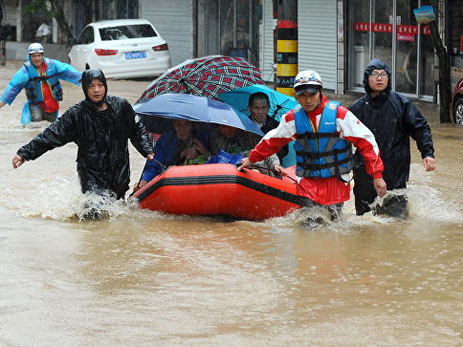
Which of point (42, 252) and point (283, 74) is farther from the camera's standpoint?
point (283, 74)

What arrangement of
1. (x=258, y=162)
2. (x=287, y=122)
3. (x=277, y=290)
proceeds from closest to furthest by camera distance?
(x=277, y=290) < (x=287, y=122) < (x=258, y=162)

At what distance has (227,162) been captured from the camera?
9.80m

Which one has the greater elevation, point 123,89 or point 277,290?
point 123,89

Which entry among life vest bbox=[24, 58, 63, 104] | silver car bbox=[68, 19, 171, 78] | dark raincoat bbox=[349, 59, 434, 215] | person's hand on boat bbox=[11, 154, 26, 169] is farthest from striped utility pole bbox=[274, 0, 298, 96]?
silver car bbox=[68, 19, 171, 78]

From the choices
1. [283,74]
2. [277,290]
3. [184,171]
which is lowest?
[277,290]

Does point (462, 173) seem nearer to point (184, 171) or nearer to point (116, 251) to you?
point (184, 171)

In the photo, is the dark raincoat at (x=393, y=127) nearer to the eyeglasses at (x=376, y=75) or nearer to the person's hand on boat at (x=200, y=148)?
the eyeglasses at (x=376, y=75)

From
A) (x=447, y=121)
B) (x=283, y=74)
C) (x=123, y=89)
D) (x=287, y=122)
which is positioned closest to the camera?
(x=287, y=122)

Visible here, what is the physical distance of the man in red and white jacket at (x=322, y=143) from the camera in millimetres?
8312

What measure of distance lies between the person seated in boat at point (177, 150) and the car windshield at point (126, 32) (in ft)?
53.9

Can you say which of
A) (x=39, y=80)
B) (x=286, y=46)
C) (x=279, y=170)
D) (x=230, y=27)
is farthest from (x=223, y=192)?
(x=230, y=27)

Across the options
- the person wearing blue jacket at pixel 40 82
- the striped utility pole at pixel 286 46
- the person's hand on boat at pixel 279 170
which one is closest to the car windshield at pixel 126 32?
the person wearing blue jacket at pixel 40 82

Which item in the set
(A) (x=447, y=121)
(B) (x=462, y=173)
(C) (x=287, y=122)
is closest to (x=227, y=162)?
(C) (x=287, y=122)

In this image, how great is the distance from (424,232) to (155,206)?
2.40 meters
